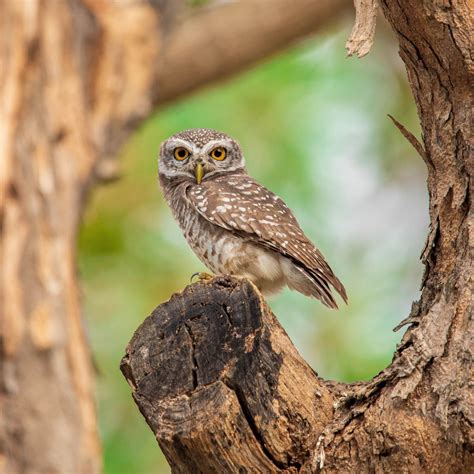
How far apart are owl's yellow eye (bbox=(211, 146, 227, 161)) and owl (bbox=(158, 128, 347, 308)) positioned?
12.6 inches

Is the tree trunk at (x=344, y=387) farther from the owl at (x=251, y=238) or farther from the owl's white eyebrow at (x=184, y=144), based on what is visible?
the owl's white eyebrow at (x=184, y=144)

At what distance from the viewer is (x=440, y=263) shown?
11.5 ft

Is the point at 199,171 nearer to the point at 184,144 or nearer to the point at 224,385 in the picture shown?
the point at 184,144

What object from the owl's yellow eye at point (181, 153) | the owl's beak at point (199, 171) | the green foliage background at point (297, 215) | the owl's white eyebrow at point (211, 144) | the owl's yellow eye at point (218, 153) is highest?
the green foliage background at point (297, 215)

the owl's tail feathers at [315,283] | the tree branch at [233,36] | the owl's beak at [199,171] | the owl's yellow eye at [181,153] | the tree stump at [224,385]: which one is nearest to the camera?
the tree stump at [224,385]

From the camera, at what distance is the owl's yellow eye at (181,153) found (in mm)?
5805

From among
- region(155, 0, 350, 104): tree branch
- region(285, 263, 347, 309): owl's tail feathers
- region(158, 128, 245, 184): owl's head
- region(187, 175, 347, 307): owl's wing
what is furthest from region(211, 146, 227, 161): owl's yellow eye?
region(155, 0, 350, 104): tree branch

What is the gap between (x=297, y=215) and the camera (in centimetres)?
947

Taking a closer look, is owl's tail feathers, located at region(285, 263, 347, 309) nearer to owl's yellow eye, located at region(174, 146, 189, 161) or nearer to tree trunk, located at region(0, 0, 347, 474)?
owl's yellow eye, located at region(174, 146, 189, 161)

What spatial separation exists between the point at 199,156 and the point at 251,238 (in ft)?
3.01

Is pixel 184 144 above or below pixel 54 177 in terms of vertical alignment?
below

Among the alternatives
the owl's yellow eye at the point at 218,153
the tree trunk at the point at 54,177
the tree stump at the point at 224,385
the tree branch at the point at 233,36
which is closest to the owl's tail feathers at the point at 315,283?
the owl's yellow eye at the point at 218,153

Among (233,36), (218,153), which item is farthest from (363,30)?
(233,36)

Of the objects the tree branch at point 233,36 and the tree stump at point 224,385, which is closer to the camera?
the tree stump at point 224,385
